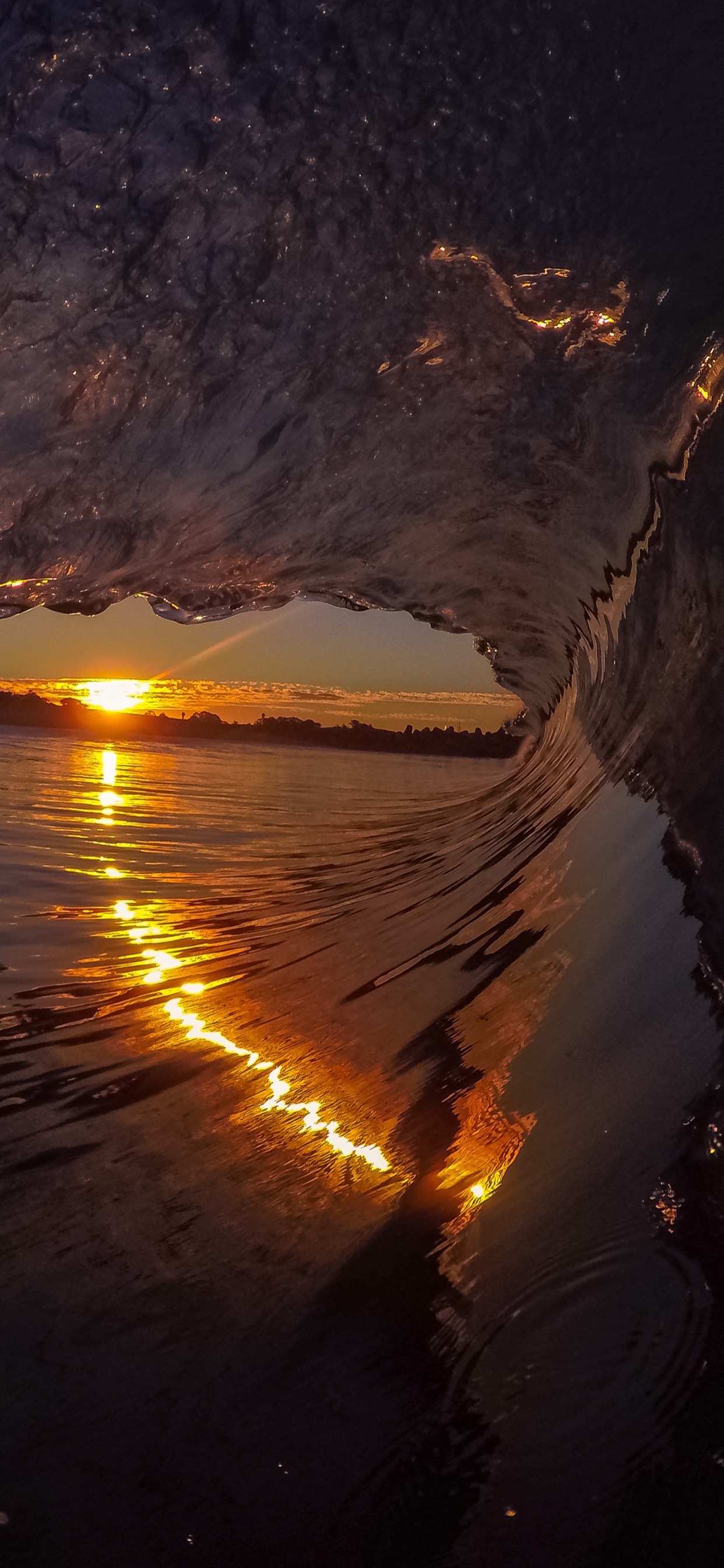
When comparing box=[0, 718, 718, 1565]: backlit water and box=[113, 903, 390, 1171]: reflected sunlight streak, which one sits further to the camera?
box=[113, 903, 390, 1171]: reflected sunlight streak

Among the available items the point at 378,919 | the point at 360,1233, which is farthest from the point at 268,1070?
the point at 378,919

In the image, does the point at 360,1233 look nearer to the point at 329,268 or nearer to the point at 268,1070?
the point at 268,1070

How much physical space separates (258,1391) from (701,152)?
6.56 feet

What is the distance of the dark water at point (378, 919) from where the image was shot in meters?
1.07

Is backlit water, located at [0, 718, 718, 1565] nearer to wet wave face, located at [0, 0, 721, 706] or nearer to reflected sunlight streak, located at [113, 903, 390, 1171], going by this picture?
reflected sunlight streak, located at [113, 903, 390, 1171]

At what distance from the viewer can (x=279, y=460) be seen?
8.71ft

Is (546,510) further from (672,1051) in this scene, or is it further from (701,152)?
(672,1051)

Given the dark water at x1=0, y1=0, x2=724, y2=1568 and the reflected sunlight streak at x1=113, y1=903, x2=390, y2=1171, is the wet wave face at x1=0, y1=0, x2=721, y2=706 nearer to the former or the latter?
the dark water at x1=0, y1=0, x2=724, y2=1568

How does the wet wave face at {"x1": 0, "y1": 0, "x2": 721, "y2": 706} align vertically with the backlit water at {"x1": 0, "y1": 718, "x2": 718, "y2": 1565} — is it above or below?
above

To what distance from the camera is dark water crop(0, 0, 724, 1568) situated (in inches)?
42.0

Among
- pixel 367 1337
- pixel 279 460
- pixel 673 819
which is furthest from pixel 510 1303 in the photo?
pixel 279 460

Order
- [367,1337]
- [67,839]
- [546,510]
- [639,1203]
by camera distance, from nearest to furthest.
→ [367,1337] → [639,1203] → [546,510] → [67,839]

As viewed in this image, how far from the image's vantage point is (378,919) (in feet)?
11.8

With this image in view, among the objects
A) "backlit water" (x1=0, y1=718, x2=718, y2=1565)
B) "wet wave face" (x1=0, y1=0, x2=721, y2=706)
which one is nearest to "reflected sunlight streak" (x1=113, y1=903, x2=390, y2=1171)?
"backlit water" (x1=0, y1=718, x2=718, y2=1565)
